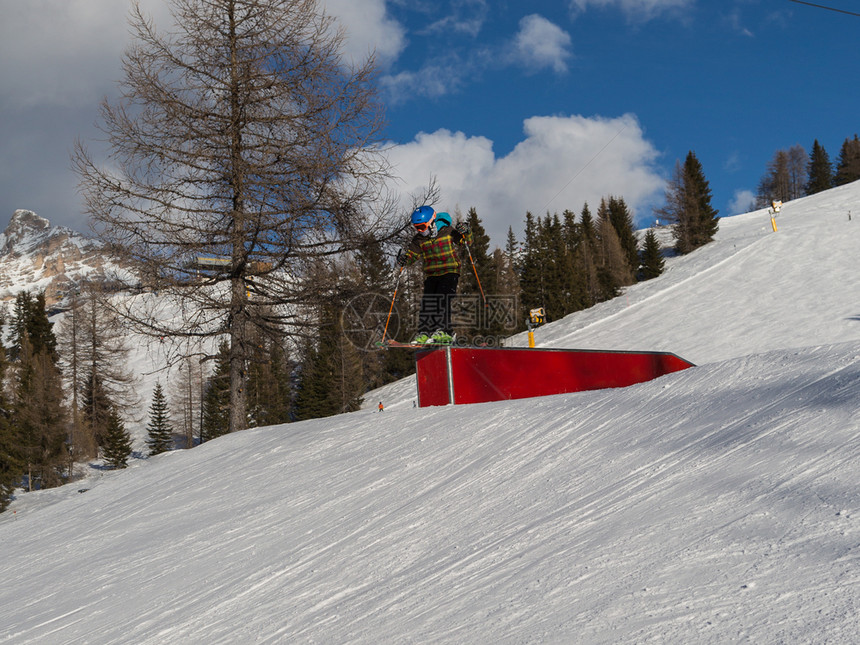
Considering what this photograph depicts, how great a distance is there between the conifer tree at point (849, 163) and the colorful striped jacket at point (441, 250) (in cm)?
10571

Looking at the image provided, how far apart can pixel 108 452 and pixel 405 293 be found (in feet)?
130

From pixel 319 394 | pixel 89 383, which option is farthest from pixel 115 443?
pixel 319 394

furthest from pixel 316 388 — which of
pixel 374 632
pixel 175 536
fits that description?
pixel 374 632

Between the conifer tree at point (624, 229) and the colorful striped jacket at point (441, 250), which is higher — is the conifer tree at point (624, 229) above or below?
above

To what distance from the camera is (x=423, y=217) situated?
8.28 meters

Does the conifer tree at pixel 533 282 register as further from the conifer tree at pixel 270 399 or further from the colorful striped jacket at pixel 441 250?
the colorful striped jacket at pixel 441 250

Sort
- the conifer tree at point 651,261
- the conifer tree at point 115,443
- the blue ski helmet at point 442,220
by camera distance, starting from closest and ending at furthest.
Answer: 1. the blue ski helmet at point 442,220
2. the conifer tree at point 115,443
3. the conifer tree at point 651,261

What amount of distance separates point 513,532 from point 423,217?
5.55 m

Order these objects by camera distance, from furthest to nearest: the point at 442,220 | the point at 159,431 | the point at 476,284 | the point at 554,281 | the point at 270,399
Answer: the point at 554,281, the point at 159,431, the point at 270,399, the point at 476,284, the point at 442,220

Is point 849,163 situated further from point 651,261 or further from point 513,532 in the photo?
point 513,532

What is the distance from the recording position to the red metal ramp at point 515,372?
8.27 meters

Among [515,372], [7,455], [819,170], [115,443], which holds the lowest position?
[115,443]

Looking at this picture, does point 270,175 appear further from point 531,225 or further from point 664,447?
point 531,225

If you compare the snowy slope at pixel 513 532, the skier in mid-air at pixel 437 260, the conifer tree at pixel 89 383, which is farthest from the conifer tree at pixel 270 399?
the snowy slope at pixel 513 532
